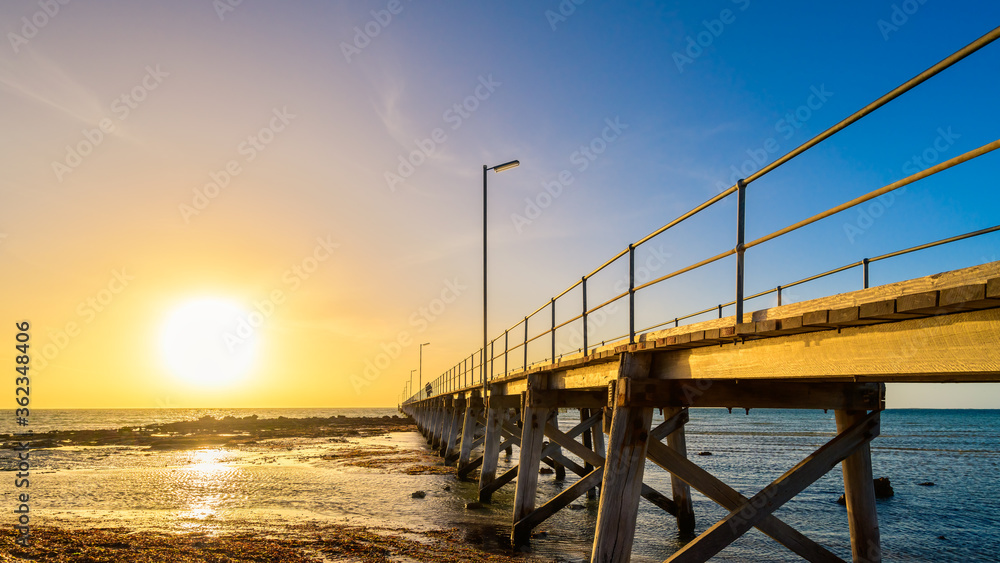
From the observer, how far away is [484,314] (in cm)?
1673

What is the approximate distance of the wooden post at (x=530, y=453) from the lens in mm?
10117

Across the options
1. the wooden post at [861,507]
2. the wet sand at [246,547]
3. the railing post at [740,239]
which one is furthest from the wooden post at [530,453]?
A: the railing post at [740,239]

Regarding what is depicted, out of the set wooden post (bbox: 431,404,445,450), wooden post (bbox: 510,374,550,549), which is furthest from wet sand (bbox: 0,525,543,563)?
wooden post (bbox: 431,404,445,450)

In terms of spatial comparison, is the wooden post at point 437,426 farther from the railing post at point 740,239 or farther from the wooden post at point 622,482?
the railing post at point 740,239

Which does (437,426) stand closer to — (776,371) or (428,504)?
(428,504)

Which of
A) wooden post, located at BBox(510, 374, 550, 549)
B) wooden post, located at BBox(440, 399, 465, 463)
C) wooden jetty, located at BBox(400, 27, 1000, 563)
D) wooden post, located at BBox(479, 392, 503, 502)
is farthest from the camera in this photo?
wooden post, located at BBox(440, 399, 465, 463)

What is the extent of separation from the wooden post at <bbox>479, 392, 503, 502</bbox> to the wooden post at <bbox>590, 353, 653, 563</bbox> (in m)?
8.07

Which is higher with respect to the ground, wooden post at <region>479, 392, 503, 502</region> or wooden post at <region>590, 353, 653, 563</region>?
wooden post at <region>590, 353, 653, 563</region>

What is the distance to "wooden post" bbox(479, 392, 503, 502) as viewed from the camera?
45.3 feet

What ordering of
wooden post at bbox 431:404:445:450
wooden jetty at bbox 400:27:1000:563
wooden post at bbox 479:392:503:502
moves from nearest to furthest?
wooden jetty at bbox 400:27:1000:563 → wooden post at bbox 479:392:503:502 → wooden post at bbox 431:404:445:450

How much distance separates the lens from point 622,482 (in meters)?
5.95

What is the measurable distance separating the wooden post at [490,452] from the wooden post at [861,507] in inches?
335

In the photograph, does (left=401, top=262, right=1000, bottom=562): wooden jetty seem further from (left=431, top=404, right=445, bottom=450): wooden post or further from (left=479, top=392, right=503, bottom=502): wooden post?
(left=431, top=404, right=445, bottom=450): wooden post

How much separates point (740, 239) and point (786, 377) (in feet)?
3.37
